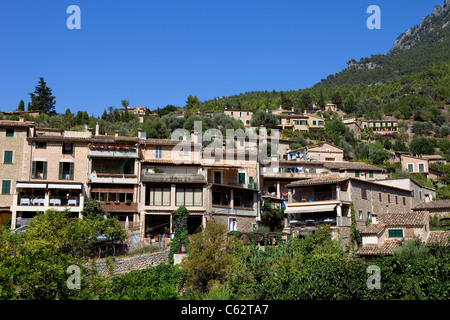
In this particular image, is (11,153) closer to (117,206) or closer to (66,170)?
(66,170)

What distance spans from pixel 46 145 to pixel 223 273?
77.3ft

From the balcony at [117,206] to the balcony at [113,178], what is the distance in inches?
89.4

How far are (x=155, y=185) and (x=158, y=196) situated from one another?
1.07 m

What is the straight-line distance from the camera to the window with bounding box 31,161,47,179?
154ft

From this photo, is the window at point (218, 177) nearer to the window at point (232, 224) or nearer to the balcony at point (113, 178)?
the window at point (232, 224)

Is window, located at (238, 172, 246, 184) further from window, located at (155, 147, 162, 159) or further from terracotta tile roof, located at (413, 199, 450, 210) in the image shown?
terracotta tile roof, located at (413, 199, 450, 210)

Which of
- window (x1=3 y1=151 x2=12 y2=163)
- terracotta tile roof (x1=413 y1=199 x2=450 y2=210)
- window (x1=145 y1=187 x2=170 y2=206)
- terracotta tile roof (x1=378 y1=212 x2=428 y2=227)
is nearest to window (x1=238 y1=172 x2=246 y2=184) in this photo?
window (x1=145 y1=187 x2=170 y2=206)

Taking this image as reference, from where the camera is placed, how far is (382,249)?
121 feet

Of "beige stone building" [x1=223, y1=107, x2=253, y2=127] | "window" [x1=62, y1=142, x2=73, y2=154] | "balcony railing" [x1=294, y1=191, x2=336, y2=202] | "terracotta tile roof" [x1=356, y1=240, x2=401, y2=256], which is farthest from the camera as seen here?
"beige stone building" [x1=223, y1=107, x2=253, y2=127]

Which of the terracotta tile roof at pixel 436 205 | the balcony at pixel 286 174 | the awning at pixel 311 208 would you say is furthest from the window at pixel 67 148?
the terracotta tile roof at pixel 436 205

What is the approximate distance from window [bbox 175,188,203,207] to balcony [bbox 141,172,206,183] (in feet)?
3.08
